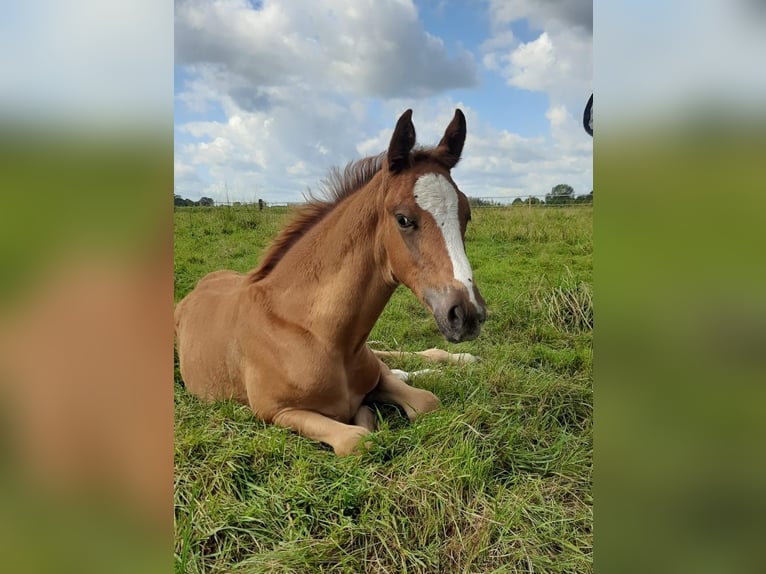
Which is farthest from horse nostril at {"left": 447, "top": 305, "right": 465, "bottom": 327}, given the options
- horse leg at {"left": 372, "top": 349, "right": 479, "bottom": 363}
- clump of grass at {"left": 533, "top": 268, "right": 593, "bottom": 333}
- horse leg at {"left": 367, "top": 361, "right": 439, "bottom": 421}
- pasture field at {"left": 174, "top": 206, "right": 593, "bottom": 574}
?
clump of grass at {"left": 533, "top": 268, "right": 593, "bottom": 333}

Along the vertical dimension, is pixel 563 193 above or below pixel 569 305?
above

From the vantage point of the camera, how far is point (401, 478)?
6.49ft

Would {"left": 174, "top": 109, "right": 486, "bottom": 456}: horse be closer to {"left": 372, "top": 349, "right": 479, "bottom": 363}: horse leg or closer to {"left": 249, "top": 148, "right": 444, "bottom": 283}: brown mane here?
Result: {"left": 249, "top": 148, "right": 444, "bottom": 283}: brown mane

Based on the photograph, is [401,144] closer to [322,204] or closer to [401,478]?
[322,204]

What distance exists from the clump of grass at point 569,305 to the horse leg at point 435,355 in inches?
33.2

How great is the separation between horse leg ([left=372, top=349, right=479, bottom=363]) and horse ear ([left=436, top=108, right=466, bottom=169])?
68.0 inches

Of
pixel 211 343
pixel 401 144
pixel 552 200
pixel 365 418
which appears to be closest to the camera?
pixel 401 144

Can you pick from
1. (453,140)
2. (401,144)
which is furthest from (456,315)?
(453,140)

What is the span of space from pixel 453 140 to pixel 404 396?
1582mm

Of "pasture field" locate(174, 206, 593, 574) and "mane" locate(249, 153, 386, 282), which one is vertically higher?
"mane" locate(249, 153, 386, 282)

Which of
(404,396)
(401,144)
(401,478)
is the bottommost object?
(401,478)

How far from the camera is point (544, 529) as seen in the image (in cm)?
176

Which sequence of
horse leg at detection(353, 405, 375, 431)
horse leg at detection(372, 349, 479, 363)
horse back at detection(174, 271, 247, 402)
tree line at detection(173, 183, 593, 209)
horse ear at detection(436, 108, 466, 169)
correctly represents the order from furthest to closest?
horse leg at detection(372, 349, 479, 363) → horse back at detection(174, 271, 247, 402) → horse leg at detection(353, 405, 375, 431) → horse ear at detection(436, 108, 466, 169) → tree line at detection(173, 183, 593, 209)

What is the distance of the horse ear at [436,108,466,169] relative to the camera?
7.88ft
